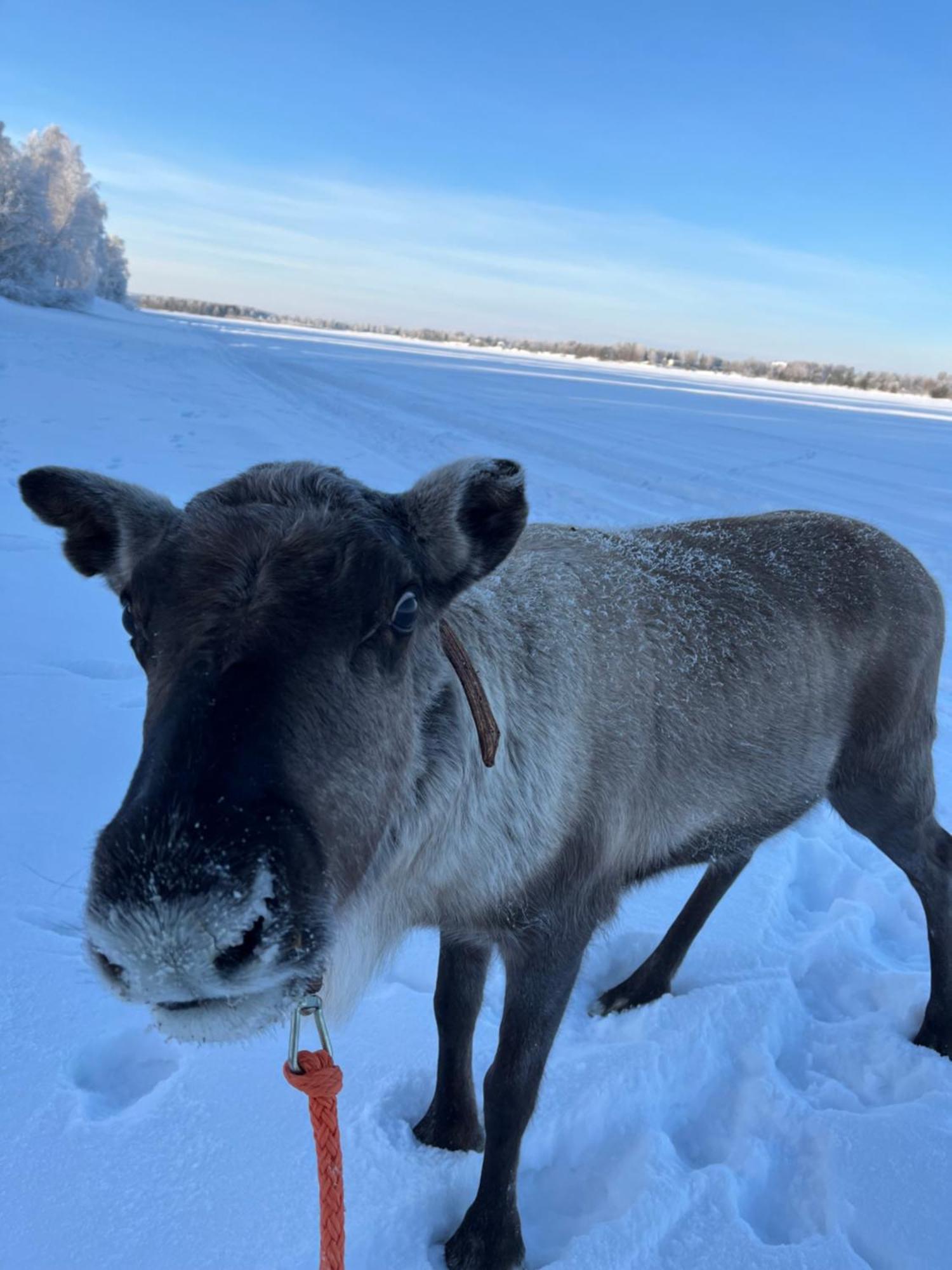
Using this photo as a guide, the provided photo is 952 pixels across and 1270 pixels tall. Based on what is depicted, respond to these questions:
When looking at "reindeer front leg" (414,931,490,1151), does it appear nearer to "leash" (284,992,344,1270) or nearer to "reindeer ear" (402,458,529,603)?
"leash" (284,992,344,1270)

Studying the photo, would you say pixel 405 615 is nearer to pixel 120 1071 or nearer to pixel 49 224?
pixel 120 1071

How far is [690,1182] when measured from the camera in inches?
99.5

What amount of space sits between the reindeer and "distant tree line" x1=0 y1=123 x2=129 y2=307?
64197 millimetres

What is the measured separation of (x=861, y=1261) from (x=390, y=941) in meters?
1.63

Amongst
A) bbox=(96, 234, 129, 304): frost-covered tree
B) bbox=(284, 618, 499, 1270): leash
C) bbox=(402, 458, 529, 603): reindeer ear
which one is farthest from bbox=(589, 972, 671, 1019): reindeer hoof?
bbox=(96, 234, 129, 304): frost-covered tree

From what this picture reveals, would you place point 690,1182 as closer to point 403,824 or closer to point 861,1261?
point 861,1261

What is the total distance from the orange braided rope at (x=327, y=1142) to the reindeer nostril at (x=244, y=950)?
0.62 metres

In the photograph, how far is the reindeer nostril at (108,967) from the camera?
144 centimetres

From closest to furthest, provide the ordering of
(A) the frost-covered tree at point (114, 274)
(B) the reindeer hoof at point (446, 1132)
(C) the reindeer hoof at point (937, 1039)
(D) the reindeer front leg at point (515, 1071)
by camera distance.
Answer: (D) the reindeer front leg at point (515, 1071) < (B) the reindeer hoof at point (446, 1132) < (C) the reindeer hoof at point (937, 1039) < (A) the frost-covered tree at point (114, 274)

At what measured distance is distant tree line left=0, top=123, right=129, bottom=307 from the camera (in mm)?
56438

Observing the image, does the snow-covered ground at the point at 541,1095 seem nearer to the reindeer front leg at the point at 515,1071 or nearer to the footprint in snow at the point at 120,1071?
the footprint in snow at the point at 120,1071

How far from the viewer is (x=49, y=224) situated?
61.1 m

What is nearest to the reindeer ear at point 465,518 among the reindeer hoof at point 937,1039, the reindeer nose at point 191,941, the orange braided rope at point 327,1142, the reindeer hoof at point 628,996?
the reindeer nose at point 191,941

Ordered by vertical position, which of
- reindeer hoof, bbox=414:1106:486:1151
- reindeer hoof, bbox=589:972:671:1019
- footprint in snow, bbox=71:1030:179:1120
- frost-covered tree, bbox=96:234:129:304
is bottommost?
reindeer hoof, bbox=414:1106:486:1151
